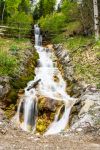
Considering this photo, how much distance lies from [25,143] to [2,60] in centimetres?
1171

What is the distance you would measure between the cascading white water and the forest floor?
151 inches

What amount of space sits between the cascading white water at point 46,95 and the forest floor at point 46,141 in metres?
3.83

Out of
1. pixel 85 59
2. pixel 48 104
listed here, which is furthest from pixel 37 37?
pixel 48 104

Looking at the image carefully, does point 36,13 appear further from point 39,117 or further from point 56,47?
point 39,117

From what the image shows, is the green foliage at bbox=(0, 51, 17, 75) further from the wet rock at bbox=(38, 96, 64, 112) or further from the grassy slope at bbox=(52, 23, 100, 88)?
the grassy slope at bbox=(52, 23, 100, 88)

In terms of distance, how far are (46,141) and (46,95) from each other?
8119 millimetres

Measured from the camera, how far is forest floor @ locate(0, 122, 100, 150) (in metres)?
12.5

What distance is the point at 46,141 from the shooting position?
13469 mm

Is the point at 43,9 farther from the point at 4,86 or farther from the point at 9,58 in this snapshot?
the point at 4,86

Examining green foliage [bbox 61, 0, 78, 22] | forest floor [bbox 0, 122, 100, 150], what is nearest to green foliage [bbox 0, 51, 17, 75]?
forest floor [bbox 0, 122, 100, 150]

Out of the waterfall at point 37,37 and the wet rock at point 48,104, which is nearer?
the wet rock at point 48,104

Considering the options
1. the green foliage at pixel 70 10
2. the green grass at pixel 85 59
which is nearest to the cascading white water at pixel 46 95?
the green grass at pixel 85 59

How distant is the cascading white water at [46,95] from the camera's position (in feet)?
62.6

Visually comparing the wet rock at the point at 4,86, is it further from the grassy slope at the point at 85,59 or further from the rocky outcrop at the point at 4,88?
the grassy slope at the point at 85,59
